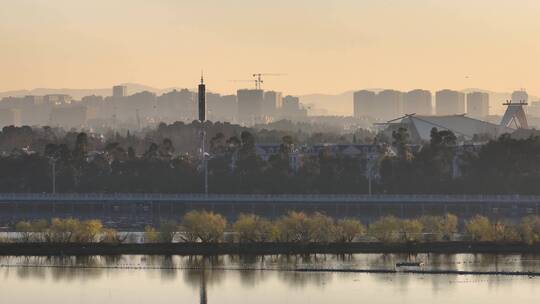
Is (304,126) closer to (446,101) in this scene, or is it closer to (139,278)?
(446,101)

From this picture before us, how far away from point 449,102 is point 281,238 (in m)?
135

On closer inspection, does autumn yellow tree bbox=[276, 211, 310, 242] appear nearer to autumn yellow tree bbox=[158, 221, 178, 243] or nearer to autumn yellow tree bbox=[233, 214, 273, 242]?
autumn yellow tree bbox=[233, 214, 273, 242]

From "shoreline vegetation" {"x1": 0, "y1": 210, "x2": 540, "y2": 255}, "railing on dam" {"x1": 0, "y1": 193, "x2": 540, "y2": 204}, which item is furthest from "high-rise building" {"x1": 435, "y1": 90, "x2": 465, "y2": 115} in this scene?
"shoreline vegetation" {"x1": 0, "y1": 210, "x2": 540, "y2": 255}

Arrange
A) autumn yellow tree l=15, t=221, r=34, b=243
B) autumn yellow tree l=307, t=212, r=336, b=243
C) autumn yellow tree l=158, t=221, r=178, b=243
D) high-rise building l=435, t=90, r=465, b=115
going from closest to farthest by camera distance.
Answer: autumn yellow tree l=307, t=212, r=336, b=243, autumn yellow tree l=158, t=221, r=178, b=243, autumn yellow tree l=15, t=221, r=34, b=243, high-rise building l=435, t=90, r=465, b=115

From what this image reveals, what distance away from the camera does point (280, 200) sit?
77.6 m

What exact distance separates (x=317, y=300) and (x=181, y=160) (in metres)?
38.4

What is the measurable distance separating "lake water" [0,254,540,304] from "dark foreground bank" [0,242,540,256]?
1081 millimetres

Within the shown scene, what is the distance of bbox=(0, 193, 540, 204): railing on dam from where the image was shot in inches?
2975

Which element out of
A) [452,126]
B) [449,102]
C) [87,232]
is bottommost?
[87,232]

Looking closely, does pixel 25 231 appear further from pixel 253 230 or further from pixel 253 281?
pixel 253 281

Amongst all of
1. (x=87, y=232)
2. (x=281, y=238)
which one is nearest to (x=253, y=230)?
(x=281, y=238)

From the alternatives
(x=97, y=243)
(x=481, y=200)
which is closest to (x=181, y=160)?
(x=481, y=200)

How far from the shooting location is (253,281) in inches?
2165

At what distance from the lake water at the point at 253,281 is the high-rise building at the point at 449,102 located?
438 ft
